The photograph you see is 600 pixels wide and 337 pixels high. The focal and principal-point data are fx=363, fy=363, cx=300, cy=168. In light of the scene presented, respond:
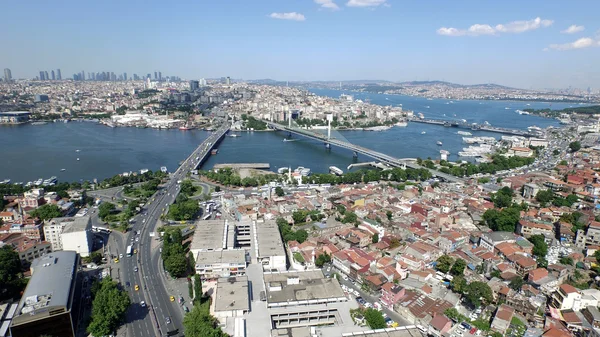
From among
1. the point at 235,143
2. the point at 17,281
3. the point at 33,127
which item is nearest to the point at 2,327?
the point at 17,281

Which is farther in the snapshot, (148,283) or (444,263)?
(444,263)

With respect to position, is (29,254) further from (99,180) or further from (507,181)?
(507,181)

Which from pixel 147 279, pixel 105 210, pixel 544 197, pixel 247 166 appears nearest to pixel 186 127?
pixel 247 166

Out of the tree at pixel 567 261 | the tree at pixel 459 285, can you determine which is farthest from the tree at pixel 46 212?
the tree at pixel 567 261

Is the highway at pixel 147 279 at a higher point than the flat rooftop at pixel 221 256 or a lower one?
lower

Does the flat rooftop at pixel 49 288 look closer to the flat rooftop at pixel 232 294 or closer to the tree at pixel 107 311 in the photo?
the tree at pixel 107 311

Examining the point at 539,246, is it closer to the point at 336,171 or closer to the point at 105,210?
the point at 336,171

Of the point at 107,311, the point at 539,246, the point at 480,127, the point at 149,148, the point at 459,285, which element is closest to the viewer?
the point at 107,311
